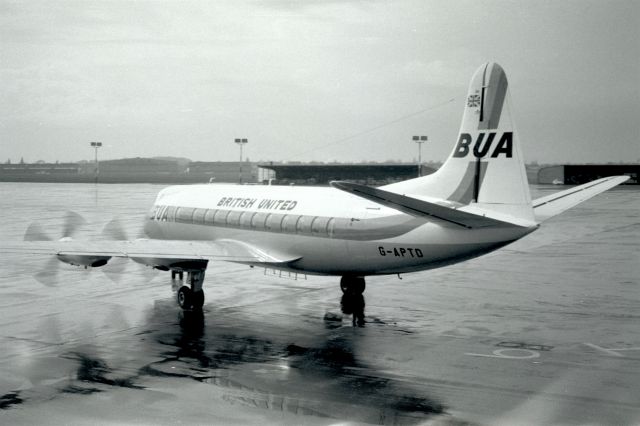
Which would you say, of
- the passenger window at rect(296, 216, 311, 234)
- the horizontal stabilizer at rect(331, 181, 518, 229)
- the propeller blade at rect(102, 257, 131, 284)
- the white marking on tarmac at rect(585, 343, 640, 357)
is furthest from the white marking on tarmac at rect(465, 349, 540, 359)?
the propeller blade at rect(102, 257, 131, 284)

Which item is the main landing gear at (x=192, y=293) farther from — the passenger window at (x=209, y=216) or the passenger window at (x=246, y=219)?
the passenger window at (x=209, y=216)

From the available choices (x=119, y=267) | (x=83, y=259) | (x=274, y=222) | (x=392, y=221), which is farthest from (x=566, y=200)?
(x=119, y=267)

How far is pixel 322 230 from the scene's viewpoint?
25000 mm

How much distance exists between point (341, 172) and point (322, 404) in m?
124

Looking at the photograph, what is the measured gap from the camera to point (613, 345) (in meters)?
20.5

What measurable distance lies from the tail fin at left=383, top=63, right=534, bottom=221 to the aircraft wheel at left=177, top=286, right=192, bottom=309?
360 inches

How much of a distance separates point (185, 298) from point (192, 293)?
0.33 m

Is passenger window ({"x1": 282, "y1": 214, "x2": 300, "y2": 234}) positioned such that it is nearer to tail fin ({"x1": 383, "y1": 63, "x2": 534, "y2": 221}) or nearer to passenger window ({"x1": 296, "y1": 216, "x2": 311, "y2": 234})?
passenger window ({"x1": 296, "y1": 216, "x2": 311, "y2": 234})

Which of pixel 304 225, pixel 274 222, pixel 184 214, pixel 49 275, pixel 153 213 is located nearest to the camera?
pixel 304 225

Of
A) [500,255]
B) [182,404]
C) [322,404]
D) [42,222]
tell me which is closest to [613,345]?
[322,404]

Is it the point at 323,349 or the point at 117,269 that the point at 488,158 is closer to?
the point at 323,349

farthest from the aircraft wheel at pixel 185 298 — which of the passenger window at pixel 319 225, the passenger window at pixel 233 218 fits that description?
the passenger window at pixel 319 225

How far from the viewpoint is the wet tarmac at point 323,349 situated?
15.0 meters

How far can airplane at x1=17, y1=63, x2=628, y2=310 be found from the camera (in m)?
21.7
